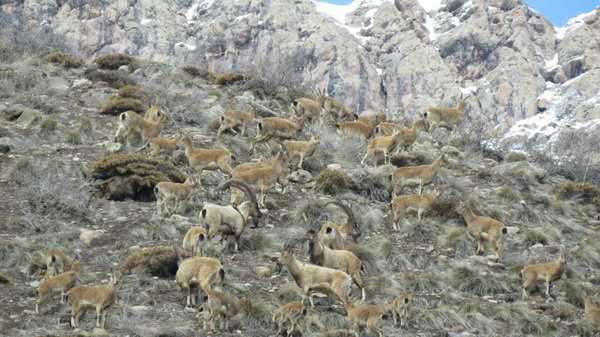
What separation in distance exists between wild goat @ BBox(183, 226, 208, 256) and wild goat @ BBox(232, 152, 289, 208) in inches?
117

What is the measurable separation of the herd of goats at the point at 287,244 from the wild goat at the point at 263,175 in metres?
0.02

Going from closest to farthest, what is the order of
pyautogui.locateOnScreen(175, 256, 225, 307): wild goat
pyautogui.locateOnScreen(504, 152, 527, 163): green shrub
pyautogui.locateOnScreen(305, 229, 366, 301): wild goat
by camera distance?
pyautogui.locateOnScreen(175, 256, 225, 307): wild goat, pyautogui.locateOnScreen(305, 229, 366, 301): wild goat, pyautogui.locateOnScreen(504, 152, 527, 163): green shrub

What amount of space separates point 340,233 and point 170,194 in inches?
123

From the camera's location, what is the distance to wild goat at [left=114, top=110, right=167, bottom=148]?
55.7 ft

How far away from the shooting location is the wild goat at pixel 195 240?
11.3 m

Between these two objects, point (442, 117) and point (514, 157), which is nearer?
point (442, 117)

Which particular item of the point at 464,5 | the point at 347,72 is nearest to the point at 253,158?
the point at 347,72

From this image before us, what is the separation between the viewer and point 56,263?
35.0 feet

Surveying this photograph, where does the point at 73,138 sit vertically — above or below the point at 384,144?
below

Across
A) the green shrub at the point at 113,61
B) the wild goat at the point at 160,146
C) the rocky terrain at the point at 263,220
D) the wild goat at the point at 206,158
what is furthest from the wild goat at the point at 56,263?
the green shrub at the point at 113,61

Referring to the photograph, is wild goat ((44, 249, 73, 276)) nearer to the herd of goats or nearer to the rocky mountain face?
the herd of goats

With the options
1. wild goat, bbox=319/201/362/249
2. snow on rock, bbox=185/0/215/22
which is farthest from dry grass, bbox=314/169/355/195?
snow on rock, bbox=185/0/215/22

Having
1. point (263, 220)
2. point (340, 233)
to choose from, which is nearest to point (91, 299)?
point (340, 233)

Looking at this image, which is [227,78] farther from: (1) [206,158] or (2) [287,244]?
(2) [287,244]
